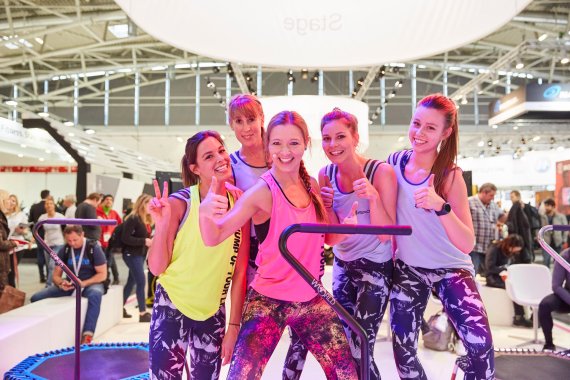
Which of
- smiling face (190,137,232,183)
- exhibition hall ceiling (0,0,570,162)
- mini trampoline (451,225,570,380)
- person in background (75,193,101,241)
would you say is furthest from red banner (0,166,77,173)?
smiling face (190,137,232,183)

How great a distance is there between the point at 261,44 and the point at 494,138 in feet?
67.5

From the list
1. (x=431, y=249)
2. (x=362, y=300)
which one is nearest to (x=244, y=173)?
(x=362, y=300)

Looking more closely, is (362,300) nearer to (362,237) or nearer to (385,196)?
(362,237)

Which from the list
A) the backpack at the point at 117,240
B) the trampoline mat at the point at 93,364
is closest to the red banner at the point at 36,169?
the backpack at the point at 117,240

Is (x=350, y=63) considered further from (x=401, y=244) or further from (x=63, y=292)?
(x=63, y=292)

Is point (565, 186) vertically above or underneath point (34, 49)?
underneath

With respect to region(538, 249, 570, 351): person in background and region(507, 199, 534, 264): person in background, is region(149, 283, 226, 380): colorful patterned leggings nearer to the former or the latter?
region(538, 249, 570, 351): person in background

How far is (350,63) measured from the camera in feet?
11.7

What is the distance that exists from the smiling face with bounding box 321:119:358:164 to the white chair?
4.08 m

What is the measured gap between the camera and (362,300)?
2.29 m

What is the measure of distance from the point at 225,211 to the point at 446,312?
106 cm

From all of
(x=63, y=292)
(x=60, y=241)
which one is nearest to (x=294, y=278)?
(x=63, y=292)

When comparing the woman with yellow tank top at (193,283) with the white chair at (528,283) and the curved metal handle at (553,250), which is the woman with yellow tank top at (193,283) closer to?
the curved metal handle at (553,250)

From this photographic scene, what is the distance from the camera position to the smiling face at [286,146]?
1.93 m
